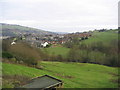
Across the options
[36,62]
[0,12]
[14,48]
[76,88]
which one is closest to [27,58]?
[36,62]

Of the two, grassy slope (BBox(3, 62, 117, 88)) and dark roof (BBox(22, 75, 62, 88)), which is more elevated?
dark roof (BBox(22, 75, 62, 88))

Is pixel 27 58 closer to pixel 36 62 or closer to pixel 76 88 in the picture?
pixel 36 62

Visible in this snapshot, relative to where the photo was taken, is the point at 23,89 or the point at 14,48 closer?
the point at 23,89

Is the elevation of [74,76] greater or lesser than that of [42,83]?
lesser

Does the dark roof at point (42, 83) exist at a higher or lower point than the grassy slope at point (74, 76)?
higher

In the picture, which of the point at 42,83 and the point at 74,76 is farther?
the point at 74,76

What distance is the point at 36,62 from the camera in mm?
19781

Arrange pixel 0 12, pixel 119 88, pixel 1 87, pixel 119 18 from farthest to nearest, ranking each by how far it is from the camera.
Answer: pixel 119 88
pixel 1 87
pixel 0 12
pixel 119 18

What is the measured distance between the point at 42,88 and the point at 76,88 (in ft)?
12.6

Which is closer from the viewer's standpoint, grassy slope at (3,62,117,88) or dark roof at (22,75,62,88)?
dark roof at (22,75,62,88)

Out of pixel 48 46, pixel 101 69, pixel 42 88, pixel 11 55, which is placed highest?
pixel 48 46

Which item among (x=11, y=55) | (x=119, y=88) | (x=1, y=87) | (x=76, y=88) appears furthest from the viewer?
(x=11, y=55)

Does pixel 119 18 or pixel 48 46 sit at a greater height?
pixel 119 18

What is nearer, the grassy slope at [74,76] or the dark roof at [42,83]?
the dark roof at [42,83]
